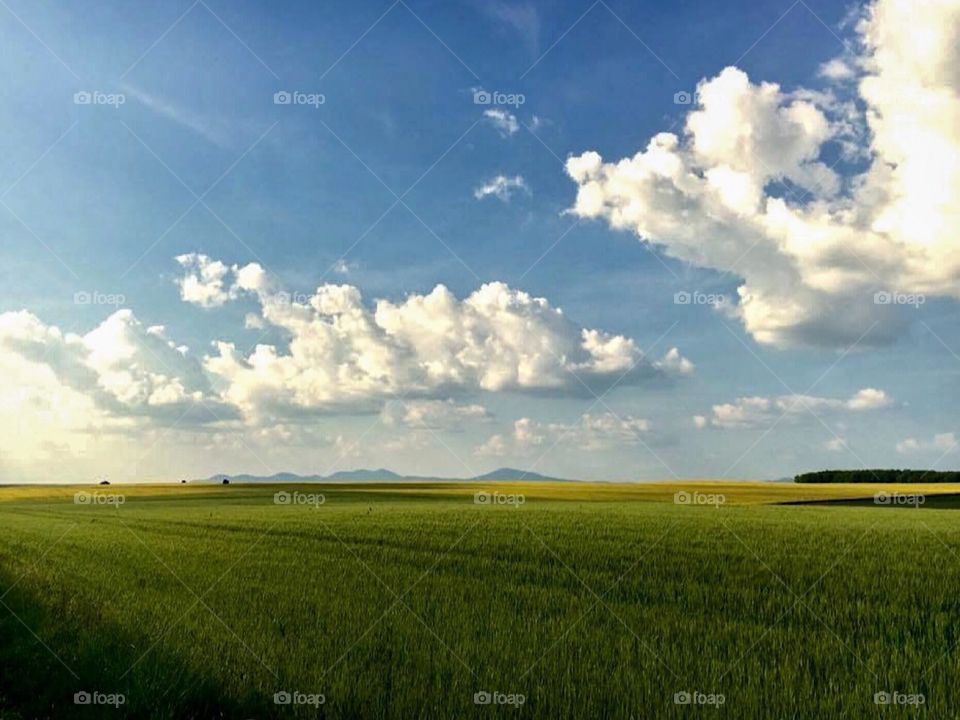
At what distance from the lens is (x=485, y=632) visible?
1071 centimetres

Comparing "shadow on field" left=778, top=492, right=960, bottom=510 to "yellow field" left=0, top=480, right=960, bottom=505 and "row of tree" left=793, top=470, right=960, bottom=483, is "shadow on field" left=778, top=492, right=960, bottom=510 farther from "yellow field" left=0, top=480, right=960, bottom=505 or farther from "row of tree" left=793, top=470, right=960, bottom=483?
"row of tree" left=793, top=470, right=960, bottom=483

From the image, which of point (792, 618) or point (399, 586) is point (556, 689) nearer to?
point (792, 618)

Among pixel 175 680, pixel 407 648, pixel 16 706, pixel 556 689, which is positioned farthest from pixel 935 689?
pixel 16 706

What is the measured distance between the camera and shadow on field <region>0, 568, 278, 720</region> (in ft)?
28.2

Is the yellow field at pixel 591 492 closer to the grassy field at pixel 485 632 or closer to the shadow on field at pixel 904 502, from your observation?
the shadow on field at pixel 904 502

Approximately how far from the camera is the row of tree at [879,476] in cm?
14275

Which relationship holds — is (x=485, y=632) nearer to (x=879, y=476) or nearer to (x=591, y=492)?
(x=591, y=492)

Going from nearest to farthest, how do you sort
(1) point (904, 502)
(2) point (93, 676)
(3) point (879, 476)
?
1. (2) point (93, 676)
2. (1) point (904, 502)
3. (3) point (879, 476)

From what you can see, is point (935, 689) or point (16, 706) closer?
point (935, 689)

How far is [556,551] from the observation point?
791 inches

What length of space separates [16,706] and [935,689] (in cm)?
1142

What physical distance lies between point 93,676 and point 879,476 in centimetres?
16862

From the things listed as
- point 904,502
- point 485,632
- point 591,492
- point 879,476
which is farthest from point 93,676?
point 879,476

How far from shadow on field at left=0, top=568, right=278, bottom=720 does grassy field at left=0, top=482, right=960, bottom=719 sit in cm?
4
